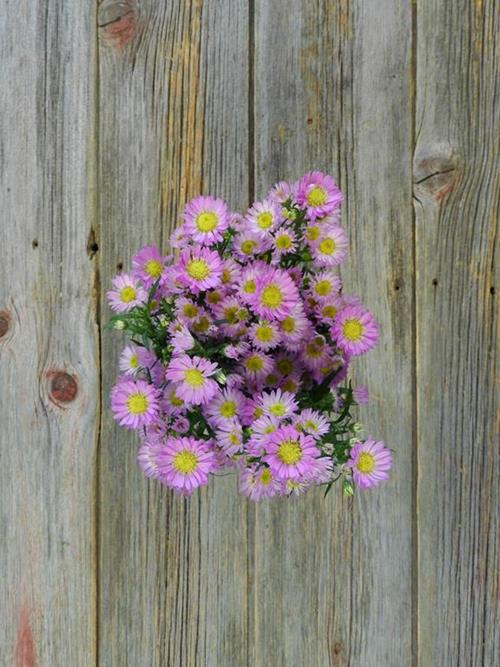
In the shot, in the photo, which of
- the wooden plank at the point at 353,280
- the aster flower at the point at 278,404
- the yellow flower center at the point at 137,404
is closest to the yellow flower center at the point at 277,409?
the aster flower at the point at 278,404

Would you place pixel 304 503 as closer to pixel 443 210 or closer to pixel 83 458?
pixel 83 458

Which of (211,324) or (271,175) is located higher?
(271,175)

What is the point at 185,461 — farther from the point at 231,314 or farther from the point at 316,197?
the point at 316,197

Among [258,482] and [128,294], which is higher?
[128,294]

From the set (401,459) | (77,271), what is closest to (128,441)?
(77,271)

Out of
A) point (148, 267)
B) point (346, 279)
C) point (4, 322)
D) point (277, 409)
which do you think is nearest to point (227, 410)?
point (277, 409)

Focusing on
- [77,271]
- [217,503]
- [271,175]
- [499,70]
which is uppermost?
[499,70]

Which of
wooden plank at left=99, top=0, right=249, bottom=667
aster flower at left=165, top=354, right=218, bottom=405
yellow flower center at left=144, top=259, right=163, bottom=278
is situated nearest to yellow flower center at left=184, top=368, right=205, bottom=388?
aster flower at left=165, top=354, right=218, bottom=405
